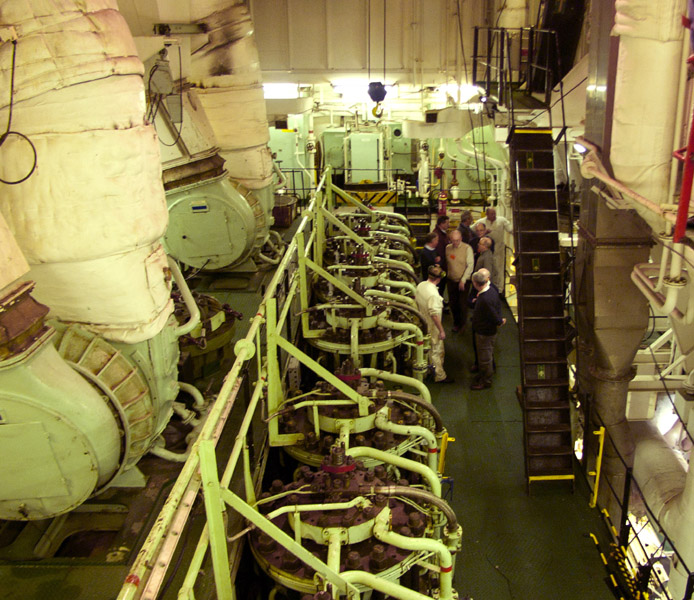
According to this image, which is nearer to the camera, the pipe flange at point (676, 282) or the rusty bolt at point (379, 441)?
the pipe flange at point (676, 282)

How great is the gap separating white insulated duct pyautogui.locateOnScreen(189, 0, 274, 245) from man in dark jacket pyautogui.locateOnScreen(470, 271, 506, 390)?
8.09ft

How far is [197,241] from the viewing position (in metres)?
6.38

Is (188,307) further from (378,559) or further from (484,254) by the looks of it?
(484,254)

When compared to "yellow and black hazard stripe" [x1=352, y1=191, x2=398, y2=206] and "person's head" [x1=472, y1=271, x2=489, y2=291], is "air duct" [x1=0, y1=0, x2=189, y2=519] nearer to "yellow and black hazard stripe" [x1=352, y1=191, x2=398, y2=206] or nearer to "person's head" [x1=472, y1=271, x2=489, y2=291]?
"person's head" [x1=472, y1=271, x2=489, y2=291]

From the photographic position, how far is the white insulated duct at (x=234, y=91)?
→ 6.27m

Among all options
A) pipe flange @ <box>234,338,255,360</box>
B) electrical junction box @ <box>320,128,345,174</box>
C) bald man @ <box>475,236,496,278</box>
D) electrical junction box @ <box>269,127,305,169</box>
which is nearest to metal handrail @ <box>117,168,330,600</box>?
pipe flange @ <box>234,338,255,360</box>

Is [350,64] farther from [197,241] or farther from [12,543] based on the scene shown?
[12,543]

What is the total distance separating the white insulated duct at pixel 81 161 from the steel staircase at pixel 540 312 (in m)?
3.54

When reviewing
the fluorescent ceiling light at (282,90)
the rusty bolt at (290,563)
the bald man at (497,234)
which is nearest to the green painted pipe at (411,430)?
the rusty bolt at (290,563)

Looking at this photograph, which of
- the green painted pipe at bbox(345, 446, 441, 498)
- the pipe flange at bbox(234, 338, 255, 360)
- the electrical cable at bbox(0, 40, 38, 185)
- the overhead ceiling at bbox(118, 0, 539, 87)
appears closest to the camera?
the electrical cable at bbox(0, 40, 38, 185)

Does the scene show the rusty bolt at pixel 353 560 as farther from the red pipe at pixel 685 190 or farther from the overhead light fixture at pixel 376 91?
the overhead light fixture at pixel 376 91

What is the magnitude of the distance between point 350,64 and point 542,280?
7180mm

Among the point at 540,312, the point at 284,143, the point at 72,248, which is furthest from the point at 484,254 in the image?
the point at 284,143

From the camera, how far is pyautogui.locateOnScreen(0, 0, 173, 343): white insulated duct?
2805mm
